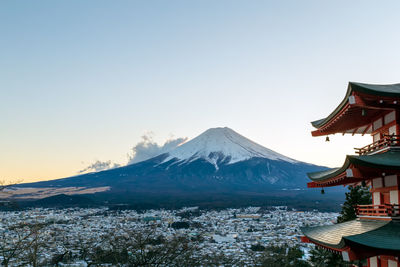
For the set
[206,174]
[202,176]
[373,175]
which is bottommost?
[202,176]

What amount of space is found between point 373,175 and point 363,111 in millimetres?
1691

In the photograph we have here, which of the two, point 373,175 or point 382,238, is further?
point 373,175

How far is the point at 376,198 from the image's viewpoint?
37.3 feet

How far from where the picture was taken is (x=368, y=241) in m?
8.66

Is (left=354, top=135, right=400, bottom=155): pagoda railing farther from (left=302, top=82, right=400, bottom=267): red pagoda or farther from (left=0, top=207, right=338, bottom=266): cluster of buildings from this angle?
(left=0, top=207, right=338, bottom=266): cluster of buildings

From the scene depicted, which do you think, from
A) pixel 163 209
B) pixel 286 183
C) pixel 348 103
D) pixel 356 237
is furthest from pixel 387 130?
pixel 286 183

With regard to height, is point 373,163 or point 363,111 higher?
point 363,111

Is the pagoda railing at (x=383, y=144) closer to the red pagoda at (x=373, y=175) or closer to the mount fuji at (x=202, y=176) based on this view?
the red pagoda at (x=373, y=175)

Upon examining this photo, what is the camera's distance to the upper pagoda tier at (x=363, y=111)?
30.5 ft

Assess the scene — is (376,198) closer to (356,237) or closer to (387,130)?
(387,130)

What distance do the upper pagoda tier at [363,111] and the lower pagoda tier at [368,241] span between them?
2859mm

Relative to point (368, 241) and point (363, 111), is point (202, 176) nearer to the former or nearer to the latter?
point (363, 111)

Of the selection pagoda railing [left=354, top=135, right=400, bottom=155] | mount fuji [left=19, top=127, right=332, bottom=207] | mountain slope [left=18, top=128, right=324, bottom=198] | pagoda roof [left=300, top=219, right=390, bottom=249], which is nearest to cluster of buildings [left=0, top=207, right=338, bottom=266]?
pagoda roof [left=300, top=219, right=390, bottom=249]

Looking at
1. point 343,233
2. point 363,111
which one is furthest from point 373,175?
point 343,233
